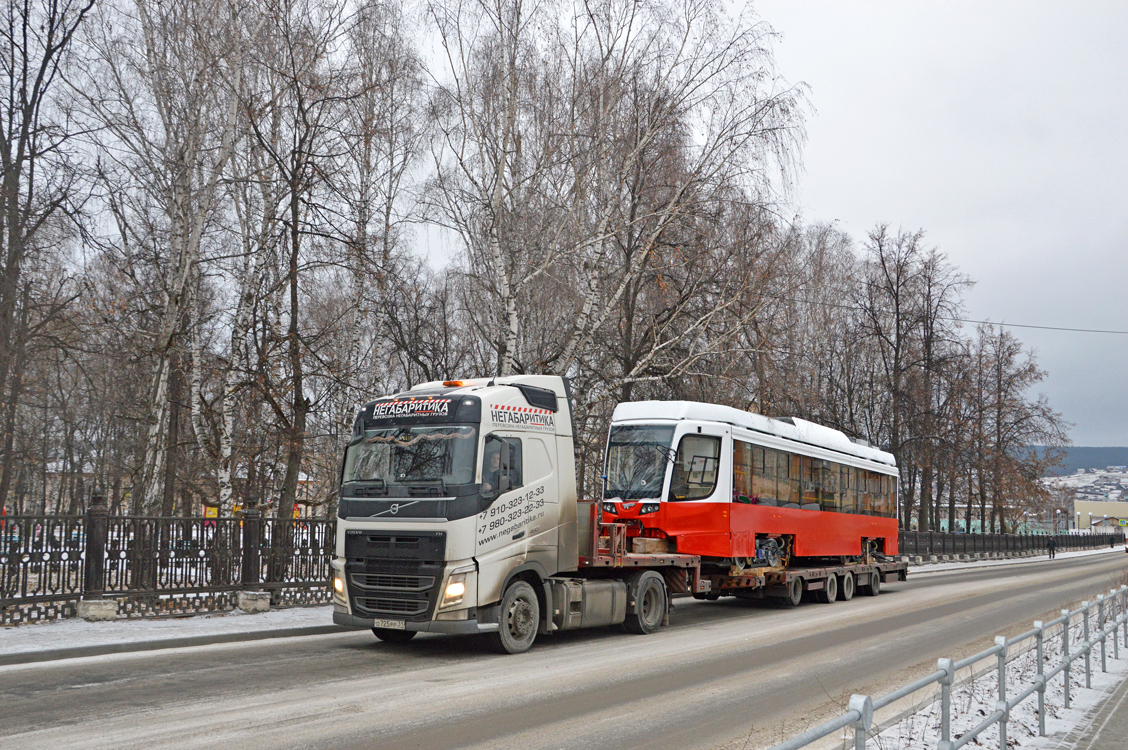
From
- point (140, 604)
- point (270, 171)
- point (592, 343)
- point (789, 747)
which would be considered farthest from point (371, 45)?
point (789, 747)

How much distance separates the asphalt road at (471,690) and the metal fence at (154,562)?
2.59 metres

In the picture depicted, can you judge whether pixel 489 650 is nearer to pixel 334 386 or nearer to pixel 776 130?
pixel 334 386

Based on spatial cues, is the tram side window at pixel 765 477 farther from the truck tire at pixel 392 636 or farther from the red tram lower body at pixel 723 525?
the truck tire at pixel 392 636

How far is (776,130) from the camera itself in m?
23.0

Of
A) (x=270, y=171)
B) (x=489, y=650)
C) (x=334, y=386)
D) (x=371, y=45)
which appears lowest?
(x=489, y=650)

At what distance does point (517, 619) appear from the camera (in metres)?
12.2

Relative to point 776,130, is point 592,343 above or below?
below

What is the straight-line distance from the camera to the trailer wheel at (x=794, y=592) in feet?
63.3

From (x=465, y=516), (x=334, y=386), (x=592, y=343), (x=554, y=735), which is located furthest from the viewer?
(x=592, y=343)

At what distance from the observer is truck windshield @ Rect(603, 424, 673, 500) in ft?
55.5

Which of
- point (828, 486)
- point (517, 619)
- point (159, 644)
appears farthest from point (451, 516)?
point (828, 486)

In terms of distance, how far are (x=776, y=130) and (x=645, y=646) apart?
14.7 m

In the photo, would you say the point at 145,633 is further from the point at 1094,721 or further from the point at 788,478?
the point at 788,478

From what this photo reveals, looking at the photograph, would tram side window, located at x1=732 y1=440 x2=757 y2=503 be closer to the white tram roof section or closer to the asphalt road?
the white tram roof section
